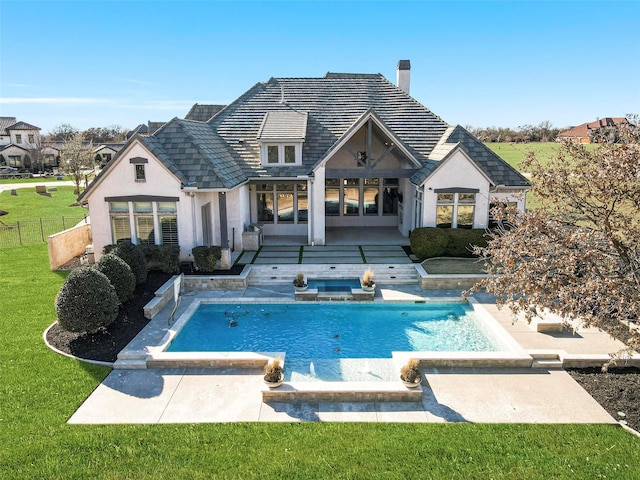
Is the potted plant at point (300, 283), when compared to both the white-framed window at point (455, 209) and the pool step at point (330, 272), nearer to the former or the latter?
the pool step at point (330, 272)

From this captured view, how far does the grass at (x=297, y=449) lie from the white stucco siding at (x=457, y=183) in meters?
12.7

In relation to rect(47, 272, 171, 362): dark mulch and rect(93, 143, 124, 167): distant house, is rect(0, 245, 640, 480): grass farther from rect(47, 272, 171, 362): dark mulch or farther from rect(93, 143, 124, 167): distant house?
rect(93, 143, 124, 167): distant house

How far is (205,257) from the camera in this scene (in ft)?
61.5

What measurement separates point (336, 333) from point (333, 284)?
418 cm

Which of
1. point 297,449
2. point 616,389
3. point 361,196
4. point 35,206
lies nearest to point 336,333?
point 297,449

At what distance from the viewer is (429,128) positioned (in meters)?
25.0

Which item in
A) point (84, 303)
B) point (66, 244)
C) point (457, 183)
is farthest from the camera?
point (66, 244)

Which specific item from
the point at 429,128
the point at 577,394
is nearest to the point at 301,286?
the point at 577,394

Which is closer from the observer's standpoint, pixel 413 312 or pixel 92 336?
pixel 92 336

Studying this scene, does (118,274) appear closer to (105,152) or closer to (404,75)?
(404,75)

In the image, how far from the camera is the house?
19344mm

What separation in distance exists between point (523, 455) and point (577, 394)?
10.3ft

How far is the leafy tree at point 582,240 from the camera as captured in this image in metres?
8.87

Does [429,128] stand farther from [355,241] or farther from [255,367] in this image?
[255,367]
